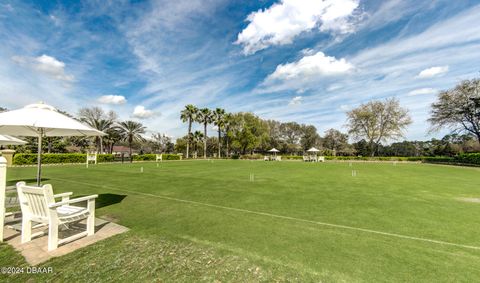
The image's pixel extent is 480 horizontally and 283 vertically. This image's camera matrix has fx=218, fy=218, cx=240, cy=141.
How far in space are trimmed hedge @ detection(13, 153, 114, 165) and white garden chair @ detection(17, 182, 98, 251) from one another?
24305 millimetres

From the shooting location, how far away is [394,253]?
3350mm

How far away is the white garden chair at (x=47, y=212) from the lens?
317 centimetres

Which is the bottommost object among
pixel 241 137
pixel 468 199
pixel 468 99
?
pixel 468 199

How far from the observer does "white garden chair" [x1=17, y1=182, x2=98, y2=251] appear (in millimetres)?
3170

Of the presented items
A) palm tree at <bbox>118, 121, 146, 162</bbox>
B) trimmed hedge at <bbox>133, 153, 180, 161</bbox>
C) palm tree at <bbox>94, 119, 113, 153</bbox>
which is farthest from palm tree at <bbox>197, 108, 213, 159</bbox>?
palm tree at <bbox>94, 119, 113, 153</bbox>

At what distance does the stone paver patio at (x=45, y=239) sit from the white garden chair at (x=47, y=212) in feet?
0.36

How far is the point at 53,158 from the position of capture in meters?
23.2

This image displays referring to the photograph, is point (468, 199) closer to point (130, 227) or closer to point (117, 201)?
point (130, 227)

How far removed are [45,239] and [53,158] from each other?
84.1 ft

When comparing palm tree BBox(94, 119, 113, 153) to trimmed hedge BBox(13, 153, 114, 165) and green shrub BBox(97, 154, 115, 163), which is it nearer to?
green shrub BBox(97, 154, 115, 163)

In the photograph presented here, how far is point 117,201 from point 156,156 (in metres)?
28.9

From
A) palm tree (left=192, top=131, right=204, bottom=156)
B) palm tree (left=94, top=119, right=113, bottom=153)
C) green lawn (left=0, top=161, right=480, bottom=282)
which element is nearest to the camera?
green lawn (left=0, top=161, right=480, bottom=282)

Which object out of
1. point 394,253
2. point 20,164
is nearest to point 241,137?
point 20,164

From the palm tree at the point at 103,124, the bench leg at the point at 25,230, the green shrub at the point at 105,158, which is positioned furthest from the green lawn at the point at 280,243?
the palm tree at the point at 103,124
